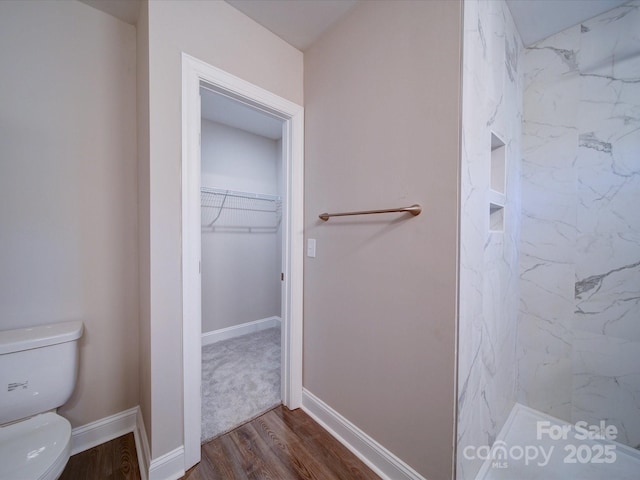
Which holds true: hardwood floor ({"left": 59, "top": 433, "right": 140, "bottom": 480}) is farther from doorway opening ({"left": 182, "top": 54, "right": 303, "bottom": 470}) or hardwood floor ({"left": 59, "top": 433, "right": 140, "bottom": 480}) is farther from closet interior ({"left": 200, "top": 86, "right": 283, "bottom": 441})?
closet interior ({"left": 200, "top": 86, "right": 283, "bottom": 441})

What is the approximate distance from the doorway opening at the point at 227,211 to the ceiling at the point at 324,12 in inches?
16.2

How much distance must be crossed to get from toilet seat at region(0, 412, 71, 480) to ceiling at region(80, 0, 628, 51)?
218cm

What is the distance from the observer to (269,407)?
1782 mm

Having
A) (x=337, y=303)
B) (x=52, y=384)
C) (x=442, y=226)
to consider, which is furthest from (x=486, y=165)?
(x=52, y=384)

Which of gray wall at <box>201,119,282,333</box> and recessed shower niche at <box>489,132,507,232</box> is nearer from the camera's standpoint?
recessed shower niche at <box>489,132,507,232</box>

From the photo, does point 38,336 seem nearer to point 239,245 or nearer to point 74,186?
point 74,186

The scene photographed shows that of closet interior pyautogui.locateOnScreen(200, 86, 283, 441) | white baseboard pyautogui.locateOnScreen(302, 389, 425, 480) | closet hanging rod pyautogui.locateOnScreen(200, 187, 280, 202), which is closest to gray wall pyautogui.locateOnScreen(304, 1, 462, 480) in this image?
white baseboard pyautogui.locateOnScreen(302, 389, 425, 480)

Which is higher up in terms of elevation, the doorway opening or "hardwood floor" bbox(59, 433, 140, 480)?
the doorway opening

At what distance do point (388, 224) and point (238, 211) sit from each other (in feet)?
7.28

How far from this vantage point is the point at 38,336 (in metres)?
1.19

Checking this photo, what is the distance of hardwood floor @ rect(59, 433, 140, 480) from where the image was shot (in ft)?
4.12

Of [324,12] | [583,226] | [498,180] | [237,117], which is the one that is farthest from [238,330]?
[583,226]

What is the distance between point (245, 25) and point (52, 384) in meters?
2.19

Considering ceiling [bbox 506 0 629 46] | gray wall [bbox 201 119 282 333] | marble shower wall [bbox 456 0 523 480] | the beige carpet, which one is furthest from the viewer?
gray wall [bbox 201 119 282 333]
